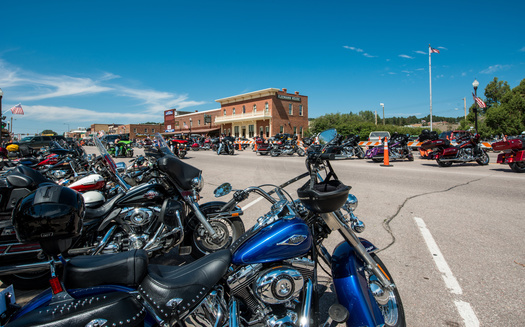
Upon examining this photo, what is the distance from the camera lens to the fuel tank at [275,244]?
1.80m

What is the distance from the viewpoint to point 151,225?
342 centimetres

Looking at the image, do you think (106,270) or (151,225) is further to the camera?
(151,225)

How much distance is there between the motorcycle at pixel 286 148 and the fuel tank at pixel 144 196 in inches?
650

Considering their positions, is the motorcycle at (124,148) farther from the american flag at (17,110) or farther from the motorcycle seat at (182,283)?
the motorcycle seat at (182,283)

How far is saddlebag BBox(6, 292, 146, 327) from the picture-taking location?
1.32 meters

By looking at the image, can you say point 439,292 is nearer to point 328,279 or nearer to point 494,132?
point 328,279

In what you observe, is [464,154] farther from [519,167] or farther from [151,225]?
[151,225]

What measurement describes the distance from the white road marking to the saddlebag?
8.32ft

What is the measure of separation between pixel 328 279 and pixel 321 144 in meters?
1.50

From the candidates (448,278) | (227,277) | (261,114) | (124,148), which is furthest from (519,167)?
(261,114)

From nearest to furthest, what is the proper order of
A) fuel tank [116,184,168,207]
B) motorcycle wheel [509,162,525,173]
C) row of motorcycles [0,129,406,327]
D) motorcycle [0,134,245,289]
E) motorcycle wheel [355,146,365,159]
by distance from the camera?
row of motorcycles [0,129,406,327] → motorcycle [0,134,245,289] → fuel tank [116,184,168,207] → motorcycle wheel [509,162,525,173] → motorcycle wheel [355,146,365,159]

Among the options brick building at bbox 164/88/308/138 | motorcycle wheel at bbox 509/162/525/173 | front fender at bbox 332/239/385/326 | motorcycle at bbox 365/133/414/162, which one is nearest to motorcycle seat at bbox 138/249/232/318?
front fender at bbox 332/239/385/326

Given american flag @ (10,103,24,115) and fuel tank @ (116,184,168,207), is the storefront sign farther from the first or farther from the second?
fuel tank @ (116,184,168,207)

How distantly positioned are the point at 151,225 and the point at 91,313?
2.09 m
